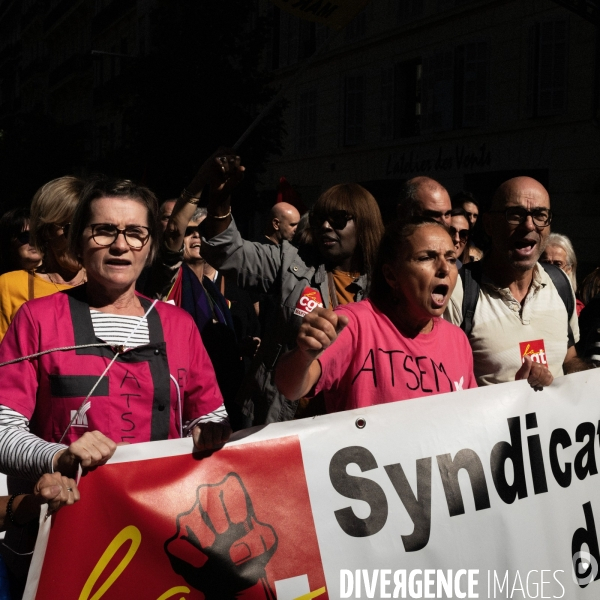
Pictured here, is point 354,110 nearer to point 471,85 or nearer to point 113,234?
point 471,85

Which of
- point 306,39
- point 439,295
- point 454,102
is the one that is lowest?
point 439,295

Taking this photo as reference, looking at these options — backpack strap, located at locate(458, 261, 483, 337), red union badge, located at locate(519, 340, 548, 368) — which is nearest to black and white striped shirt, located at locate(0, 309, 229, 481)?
backpack strap, located at locate(458, 261, 483, 337)

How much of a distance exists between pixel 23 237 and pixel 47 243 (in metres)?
1.87

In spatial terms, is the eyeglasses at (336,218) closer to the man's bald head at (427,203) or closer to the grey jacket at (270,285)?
the grey jacket at (270,285)

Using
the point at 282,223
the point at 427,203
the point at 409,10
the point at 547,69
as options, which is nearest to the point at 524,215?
the point at 427,203

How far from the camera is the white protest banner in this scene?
254cm

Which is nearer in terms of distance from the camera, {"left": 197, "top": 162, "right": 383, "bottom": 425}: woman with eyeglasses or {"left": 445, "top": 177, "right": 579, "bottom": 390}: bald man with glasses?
{"left": 445, "top": 177, "right": 579, "bottom": 390}: bald man with glasses

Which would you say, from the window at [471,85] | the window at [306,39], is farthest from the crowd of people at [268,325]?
the window at [306,39]

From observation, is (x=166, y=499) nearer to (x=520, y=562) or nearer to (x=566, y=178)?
(x=520, y=562)

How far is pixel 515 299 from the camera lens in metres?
3.70

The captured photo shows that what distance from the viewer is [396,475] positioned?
113 inches

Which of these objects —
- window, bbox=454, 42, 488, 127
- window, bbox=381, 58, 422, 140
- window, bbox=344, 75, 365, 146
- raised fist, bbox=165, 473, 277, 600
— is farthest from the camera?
window, bbox=344, 75, 365, 146

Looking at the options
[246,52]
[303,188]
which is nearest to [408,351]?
[246,52]

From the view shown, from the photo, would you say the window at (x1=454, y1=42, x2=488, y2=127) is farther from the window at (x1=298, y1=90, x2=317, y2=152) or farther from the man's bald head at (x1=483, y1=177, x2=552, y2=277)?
the man's bald head at (x1=483, y1=177, x2=552, y2=277)
